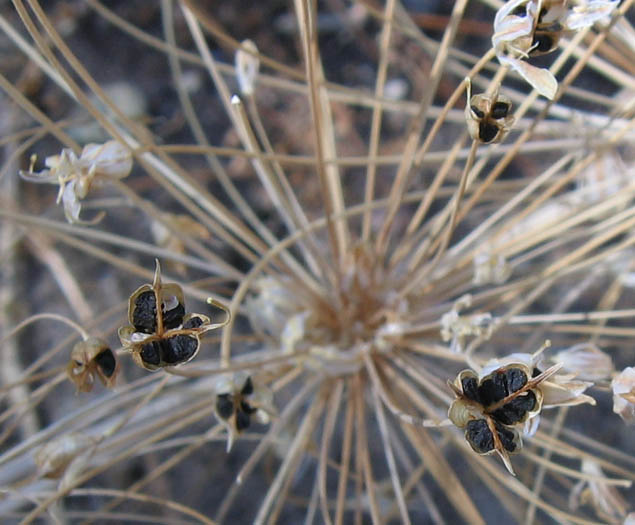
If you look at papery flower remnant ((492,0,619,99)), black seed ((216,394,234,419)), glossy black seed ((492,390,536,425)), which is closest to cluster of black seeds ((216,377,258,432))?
black seed ((216,394,234,419))

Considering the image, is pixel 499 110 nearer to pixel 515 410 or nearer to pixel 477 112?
pixel 477 112

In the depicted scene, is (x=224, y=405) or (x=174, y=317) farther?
(x=224, y=405)

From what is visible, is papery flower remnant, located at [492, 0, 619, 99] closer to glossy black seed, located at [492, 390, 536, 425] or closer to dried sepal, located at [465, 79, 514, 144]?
dried sepal, located at [465, 79, 514, 144]

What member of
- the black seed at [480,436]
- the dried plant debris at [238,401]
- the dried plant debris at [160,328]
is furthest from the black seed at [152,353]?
the black seed at [480,436]

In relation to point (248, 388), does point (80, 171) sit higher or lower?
higher

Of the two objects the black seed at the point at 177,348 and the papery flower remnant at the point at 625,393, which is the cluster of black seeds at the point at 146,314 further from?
the papery flower remnant at the point at 625,393

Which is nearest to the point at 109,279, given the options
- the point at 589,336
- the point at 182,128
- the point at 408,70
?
the point at 182,128

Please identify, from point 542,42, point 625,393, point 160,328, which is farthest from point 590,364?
point 160,328
